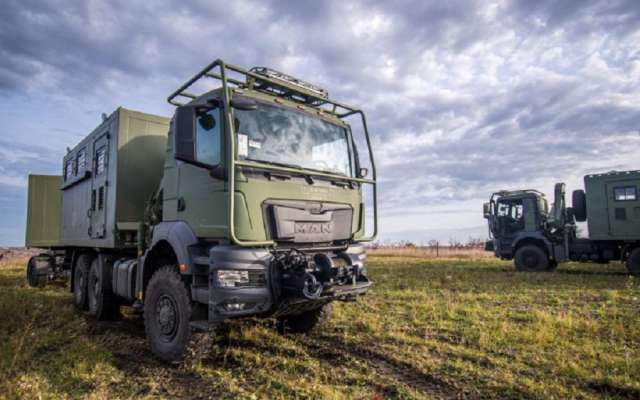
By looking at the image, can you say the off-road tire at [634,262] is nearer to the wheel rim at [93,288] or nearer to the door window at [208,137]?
the door window at [208,137]

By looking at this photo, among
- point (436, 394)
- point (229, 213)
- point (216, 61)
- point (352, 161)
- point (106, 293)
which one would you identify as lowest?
point (436, 394)

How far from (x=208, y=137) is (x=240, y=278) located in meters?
1.61

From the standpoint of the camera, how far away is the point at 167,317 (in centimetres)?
470

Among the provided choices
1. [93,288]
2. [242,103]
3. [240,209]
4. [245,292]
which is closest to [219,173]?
[240,209]

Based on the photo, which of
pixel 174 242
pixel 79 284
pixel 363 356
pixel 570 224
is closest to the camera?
pixel 174 242

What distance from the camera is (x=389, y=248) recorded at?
3253 cm

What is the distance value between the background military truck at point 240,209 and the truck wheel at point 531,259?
11.9 m

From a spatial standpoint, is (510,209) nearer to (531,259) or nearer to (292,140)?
(531,259)

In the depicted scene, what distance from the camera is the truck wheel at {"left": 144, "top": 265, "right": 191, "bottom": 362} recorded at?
14.5 feet

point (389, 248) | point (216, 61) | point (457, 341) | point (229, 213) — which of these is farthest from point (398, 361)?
point (389, 248)

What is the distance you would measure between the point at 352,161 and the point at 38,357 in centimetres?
457

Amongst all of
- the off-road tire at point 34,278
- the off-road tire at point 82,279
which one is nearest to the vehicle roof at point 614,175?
the off-road tire at point 82,279

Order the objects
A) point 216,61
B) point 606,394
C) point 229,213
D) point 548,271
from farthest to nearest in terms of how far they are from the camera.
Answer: point 548,271
point 216,61
point 229,213
point 606,394

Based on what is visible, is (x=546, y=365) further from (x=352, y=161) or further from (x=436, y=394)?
(x=352, y=161)
